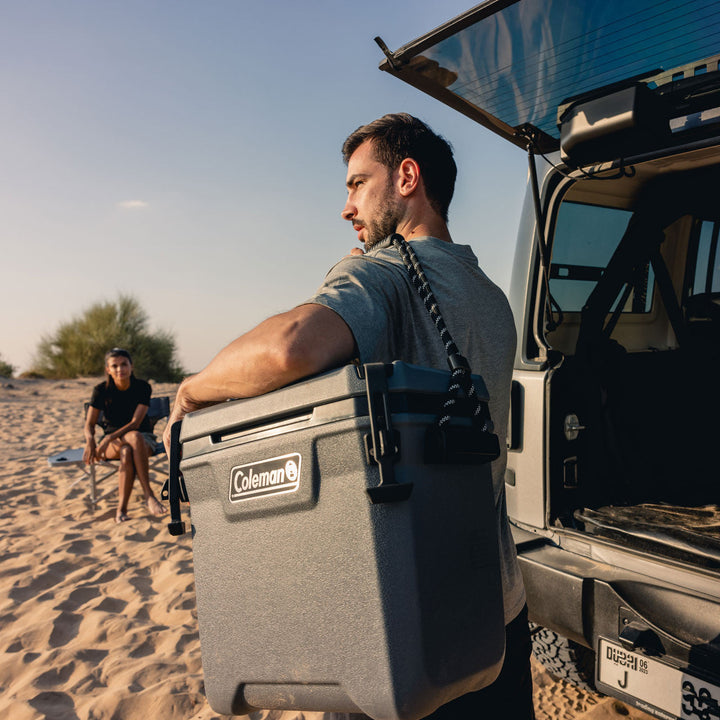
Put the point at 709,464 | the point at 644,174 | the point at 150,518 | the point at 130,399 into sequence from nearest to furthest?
the point at 644,174, the point at 709,464, the point at 150,518, the point at 130,399

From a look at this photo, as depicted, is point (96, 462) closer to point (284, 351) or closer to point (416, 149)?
point (416, 149)

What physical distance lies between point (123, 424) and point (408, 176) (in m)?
5.69

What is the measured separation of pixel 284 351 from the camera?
101cm

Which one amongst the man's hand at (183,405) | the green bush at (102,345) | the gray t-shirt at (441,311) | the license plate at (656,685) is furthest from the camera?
the green bush at (102,345)

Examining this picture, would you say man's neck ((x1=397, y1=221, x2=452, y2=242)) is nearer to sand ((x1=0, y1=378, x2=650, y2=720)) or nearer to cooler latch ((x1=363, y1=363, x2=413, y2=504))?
cooler latch ((x1=363, y1=363, x2=413, y2=504))

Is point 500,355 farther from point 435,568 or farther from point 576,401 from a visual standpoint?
point 576,401

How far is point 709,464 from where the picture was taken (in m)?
3.21

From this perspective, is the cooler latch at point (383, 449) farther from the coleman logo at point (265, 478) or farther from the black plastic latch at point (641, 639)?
the black plastic latch at point (641, 639)

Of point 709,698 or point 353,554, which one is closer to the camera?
point 353,554

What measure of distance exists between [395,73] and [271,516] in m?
1.33

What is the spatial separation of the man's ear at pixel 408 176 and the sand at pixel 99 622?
6.98ft

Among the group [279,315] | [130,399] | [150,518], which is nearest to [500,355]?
[279,315]

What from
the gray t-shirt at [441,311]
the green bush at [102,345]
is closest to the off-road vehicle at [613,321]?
the gray t-shirt at [441,311]

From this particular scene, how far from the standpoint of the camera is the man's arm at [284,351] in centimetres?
102
